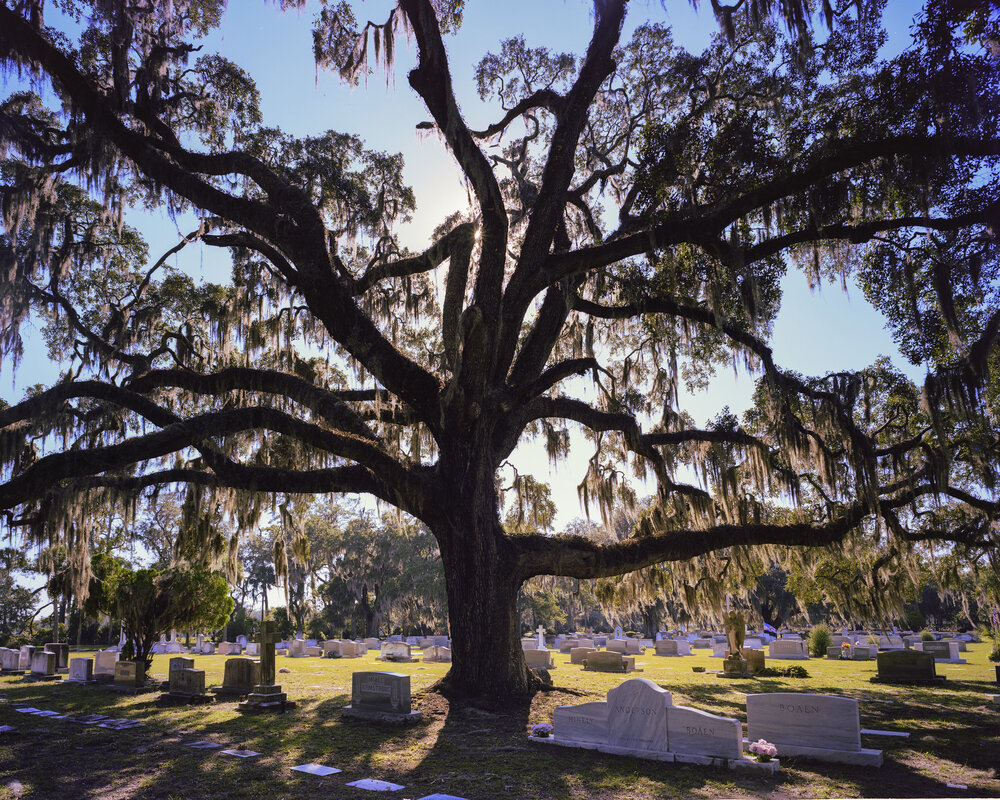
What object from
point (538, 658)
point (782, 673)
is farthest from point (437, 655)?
point (782, 673)

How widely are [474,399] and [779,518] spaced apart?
11099 millimetres

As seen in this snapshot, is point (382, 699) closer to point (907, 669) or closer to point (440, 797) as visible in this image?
point (440, 797)

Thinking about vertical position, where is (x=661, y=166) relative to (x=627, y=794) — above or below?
above

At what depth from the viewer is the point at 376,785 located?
20.4 feet

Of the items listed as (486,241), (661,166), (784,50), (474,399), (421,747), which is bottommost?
(421,747)

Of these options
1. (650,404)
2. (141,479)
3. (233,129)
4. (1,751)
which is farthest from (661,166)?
(1,751)

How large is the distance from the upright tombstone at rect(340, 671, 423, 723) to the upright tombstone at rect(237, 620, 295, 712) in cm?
170

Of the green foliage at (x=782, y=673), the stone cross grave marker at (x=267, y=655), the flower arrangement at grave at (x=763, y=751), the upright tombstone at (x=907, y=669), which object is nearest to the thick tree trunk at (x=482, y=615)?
the stone cross grave marker at (x=267, y=655)

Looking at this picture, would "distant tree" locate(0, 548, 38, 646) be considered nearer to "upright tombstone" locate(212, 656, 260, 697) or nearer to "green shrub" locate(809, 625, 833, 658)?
"upright tombstone" locate(212, 656, 260, 697)

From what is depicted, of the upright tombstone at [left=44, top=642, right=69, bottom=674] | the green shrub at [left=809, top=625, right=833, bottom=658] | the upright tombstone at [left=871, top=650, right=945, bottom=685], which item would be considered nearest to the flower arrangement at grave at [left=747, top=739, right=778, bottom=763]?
the upright tombstone at [left=871, top=650, right=945, bottom=685]

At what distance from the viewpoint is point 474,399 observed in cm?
1051

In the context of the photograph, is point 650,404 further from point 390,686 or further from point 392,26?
point 392,26

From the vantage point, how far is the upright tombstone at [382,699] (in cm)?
988

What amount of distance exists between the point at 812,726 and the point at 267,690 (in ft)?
29.9
